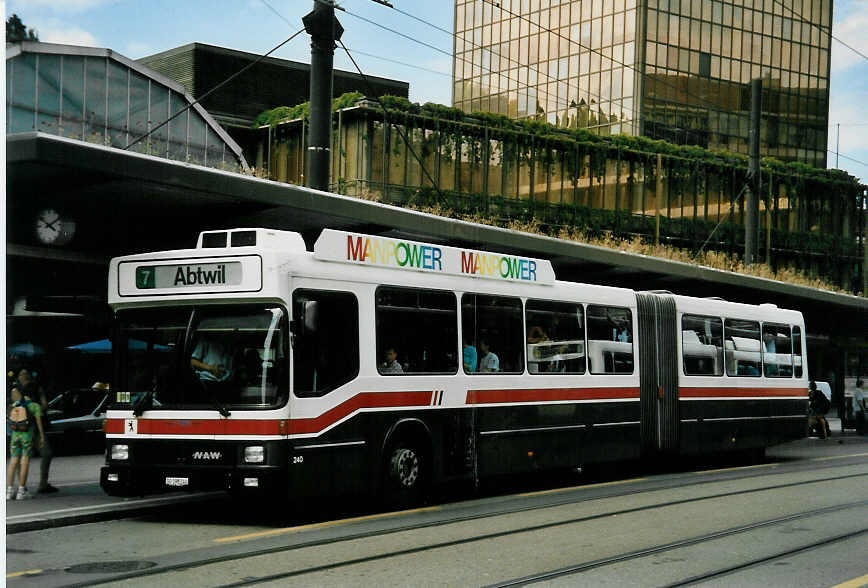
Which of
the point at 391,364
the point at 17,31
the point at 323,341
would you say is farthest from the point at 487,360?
the point at 17,31

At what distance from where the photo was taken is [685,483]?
1750 cm

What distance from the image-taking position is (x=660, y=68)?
75.3m

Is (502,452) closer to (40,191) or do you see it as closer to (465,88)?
(40,191)

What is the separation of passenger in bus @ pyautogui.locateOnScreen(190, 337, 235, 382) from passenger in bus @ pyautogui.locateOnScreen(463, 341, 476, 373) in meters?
3.66

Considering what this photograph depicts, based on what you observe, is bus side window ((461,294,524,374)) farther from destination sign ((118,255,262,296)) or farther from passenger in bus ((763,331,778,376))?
passenger in bus ((763,331,778,376))

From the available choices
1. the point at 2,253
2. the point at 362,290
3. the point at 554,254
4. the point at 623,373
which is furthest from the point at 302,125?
the point at 2,253

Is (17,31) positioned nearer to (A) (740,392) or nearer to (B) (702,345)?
(B) (702,345)

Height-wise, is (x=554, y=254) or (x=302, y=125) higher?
(x=302, y=125)

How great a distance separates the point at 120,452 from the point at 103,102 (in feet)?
98.8

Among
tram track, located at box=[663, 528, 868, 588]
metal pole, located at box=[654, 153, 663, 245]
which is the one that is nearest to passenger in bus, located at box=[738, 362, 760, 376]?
tram track, located at box=[663, 528, 868, 588]

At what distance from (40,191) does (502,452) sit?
6.97m

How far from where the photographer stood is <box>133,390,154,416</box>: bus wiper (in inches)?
488

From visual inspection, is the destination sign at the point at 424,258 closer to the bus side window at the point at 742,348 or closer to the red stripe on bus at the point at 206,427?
the red stripe on bus at the point at 206,427

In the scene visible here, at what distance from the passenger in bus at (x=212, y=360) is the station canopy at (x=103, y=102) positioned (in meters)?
23.5
